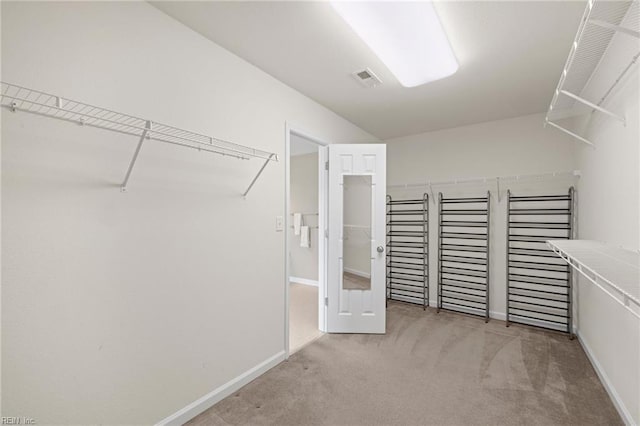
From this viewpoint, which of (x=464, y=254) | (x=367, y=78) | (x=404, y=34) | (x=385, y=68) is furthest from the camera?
(x=464, y=254)

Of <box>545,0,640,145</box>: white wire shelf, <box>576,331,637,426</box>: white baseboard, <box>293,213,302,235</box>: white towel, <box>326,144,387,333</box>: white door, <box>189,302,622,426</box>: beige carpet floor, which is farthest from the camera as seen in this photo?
<box>293,213,302,235</box>: white towel

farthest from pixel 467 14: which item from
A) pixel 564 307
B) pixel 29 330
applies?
pixel 564 307

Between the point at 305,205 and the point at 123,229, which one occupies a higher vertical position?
the point at 305,205

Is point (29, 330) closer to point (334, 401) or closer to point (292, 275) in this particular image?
point (334, 401)

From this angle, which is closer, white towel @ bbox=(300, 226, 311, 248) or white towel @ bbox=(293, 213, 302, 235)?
white towel @ bbox=(300, 226, 311, 248)

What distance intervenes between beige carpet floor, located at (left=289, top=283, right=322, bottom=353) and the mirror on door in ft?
2.10

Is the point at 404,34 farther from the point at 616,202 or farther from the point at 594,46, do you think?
the point at 616,202

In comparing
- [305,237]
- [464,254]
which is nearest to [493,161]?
[464,254]

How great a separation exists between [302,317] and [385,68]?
2.89 metres

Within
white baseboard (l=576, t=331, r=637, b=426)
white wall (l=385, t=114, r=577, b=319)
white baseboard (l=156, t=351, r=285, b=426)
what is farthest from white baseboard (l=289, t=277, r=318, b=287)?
white baseboard (l=576, t=331, r=637, b=426)

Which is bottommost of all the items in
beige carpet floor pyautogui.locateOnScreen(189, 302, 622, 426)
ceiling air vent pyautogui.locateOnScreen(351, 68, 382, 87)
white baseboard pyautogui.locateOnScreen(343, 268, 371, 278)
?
beige carpet floor pyautogui.locateOnScreen(189, 302, 622, 426)

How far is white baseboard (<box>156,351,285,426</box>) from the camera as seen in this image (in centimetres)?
172

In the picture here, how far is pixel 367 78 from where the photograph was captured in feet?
7.93

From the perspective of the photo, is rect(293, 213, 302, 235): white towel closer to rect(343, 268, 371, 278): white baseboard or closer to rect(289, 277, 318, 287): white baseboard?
rect(289, 277, 318, 287): white baseboard
